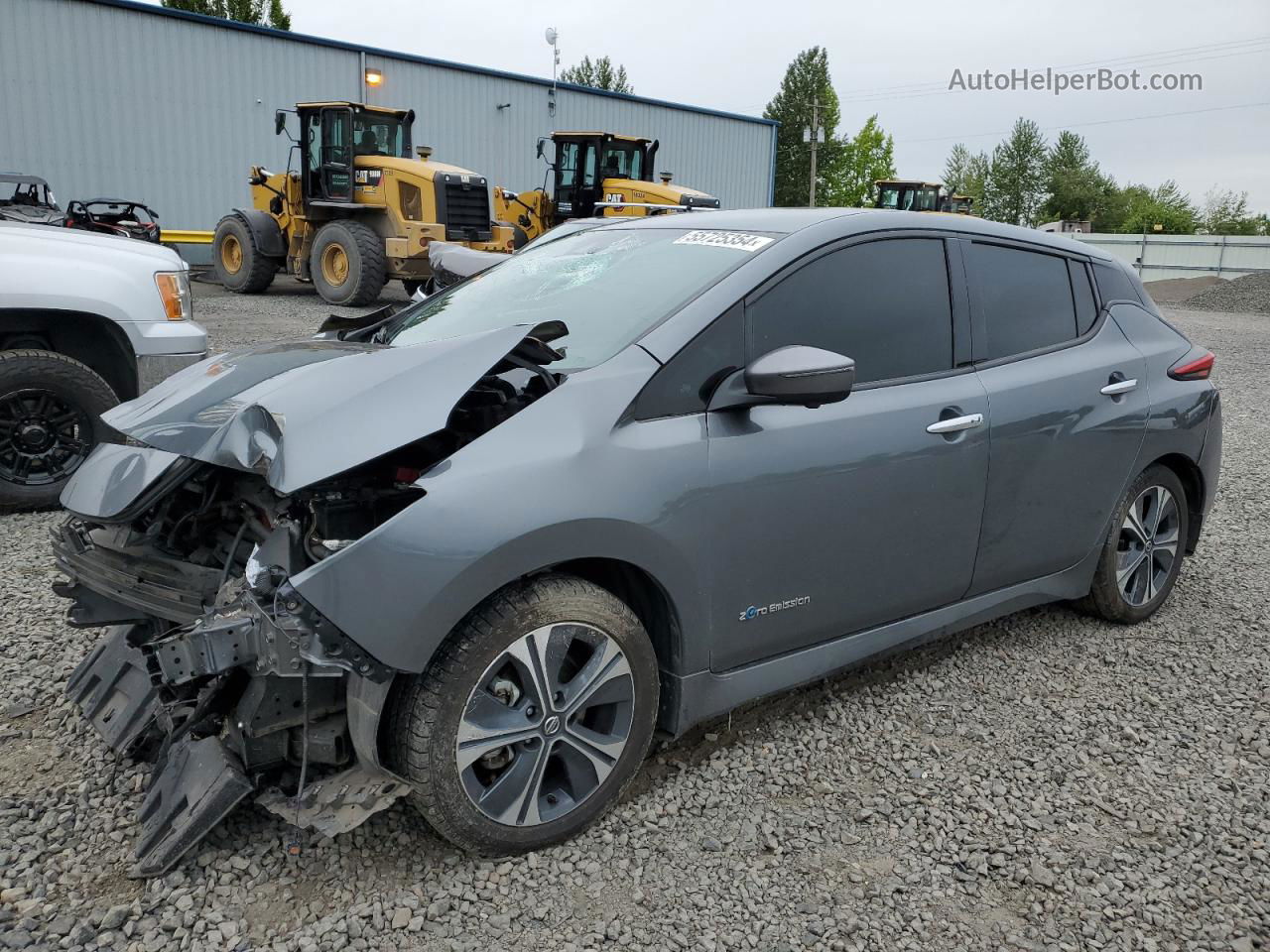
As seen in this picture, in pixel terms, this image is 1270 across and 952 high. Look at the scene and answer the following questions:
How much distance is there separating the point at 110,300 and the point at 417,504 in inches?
152

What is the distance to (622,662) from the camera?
2.55 meters

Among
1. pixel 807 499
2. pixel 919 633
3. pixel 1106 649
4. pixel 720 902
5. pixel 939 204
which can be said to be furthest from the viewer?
pixel 939 204

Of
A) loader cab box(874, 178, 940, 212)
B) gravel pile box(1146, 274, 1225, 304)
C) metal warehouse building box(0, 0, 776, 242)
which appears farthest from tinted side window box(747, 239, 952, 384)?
gravel pile box(1146, 274, 1225, 304)

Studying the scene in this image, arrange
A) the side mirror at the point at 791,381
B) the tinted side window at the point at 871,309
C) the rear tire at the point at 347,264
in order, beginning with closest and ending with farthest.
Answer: the side mirror at the point at 791,381, the tinted side window at the point at 871,309, the rear tire at the point at 347,264

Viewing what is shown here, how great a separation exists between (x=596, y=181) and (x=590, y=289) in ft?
52.2

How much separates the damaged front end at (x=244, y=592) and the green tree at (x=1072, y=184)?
8603 centimetres

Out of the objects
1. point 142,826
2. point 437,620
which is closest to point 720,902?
point 437,620

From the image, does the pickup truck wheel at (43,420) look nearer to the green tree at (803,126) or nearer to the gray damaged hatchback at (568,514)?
the gray damaged hatchback at (568,514)

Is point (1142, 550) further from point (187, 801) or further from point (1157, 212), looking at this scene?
point (1157, 212)

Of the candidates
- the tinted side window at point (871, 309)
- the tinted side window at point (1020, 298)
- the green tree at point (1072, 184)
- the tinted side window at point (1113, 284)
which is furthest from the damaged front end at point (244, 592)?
the green tree at point (1072, 184)

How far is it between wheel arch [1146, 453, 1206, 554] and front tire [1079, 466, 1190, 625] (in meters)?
0.04

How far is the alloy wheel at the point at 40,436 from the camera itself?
16.5 ft

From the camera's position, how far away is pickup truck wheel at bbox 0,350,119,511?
16.3 ft

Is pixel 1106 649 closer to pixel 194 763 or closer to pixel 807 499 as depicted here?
pixel 807 499
